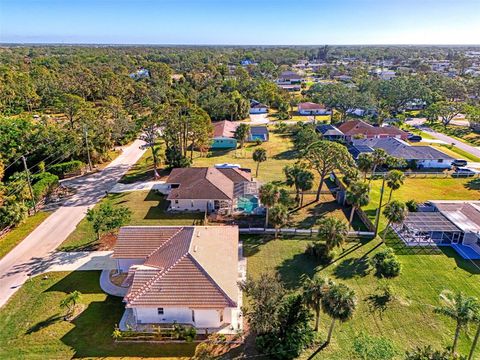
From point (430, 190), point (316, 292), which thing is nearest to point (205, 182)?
point (316, 292)

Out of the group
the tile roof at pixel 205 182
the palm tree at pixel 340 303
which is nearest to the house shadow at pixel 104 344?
the palm tree at pixel 340 303

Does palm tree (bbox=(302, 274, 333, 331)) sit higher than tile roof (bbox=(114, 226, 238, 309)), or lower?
higher

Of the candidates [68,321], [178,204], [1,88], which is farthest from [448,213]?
[1,88]

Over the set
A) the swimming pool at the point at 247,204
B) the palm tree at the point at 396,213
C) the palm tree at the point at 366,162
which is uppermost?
the palm tree at the point at 366,162

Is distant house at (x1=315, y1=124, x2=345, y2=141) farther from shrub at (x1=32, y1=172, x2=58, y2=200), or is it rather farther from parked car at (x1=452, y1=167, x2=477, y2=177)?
shrub at (x1=32, y1=172, x2=58, y2=200)

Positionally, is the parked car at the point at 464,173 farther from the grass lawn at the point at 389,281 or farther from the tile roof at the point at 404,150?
the grass lawn at the point at 389,281

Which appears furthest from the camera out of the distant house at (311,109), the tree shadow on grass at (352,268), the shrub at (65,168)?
Answer: the distant house at (311,109)

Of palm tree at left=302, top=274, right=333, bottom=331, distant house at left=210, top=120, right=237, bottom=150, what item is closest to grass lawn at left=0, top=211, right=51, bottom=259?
palm tree at left=302, top=274, right=333, bottom=331

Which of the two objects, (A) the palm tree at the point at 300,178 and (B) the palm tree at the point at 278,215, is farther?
(A) the palm tree at the point at 300,178
